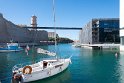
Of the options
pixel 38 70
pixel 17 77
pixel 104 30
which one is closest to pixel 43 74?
pixel 38 70

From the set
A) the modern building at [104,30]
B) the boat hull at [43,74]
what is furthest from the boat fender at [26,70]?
the modern building at [104,30]

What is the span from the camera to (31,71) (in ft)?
98.7

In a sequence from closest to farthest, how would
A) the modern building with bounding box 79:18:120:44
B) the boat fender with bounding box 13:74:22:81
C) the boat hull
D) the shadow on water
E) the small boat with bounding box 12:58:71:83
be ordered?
the boat fender with bounding box 13:74:22:81 < the small boat with bounding box 12:58:71:83 < the boat hull < the shadow on water < the modern building with bounding box 79:18:120:44

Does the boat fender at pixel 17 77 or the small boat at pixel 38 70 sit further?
the small boat at pixel 38 70

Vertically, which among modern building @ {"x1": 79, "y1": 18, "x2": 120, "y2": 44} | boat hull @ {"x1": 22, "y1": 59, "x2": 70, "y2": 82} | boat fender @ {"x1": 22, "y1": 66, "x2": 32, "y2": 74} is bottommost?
boat hull @ {"x1": 22, "y1": 59, "x2": 70, "y2": 82}

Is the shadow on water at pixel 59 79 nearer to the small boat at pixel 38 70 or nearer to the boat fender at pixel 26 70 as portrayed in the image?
the small boat at pixel 38 70

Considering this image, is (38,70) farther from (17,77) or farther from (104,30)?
(104,30)

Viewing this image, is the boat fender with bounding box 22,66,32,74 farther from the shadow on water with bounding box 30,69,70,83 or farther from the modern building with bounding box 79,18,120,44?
the modern building with bounding box 79,18,120,44

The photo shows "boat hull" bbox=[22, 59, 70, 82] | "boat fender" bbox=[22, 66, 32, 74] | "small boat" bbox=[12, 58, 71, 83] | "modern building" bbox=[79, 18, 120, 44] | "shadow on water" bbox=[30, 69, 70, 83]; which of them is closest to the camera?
"small boat" bbox=[12, 58, 71, 83]

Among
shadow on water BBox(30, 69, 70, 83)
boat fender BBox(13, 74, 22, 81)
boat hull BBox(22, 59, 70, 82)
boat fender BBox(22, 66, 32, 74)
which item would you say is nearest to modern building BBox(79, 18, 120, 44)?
boat hull BBox(22, 59, 70, 82)

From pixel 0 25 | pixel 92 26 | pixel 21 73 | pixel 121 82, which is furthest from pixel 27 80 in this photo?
pixel 0 25

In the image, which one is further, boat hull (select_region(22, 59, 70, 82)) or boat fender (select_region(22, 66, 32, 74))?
boat fender (select_region(22, 66, 32, 74))

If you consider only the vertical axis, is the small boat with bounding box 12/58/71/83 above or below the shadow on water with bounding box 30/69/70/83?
above

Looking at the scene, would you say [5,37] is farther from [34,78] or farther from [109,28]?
[34,78]
